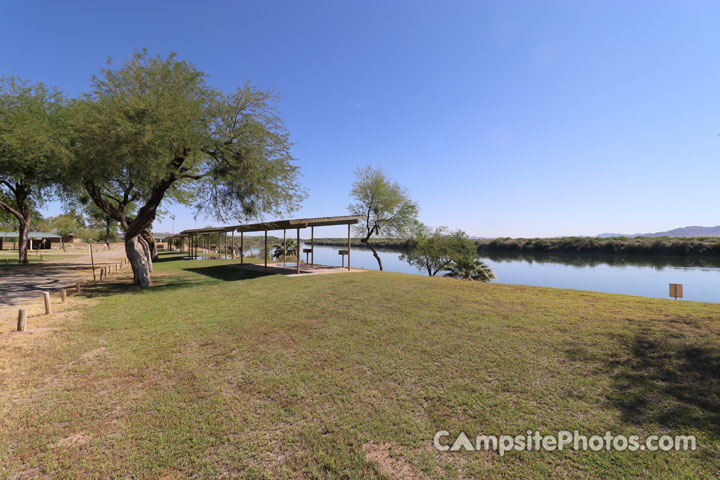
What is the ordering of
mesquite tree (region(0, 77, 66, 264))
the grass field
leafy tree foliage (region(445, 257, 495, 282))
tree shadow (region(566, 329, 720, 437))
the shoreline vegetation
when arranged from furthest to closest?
the shoreline vegetation → leafy tree foliage (region(445, 257, 495, 282)) → mesquite tree (region(0, 77, 66, 264)) → tree shadow (region(566, 329, 720, 437)) → the grass field

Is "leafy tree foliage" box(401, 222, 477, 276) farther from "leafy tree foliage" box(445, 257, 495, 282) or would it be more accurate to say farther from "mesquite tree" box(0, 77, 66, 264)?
"mesquite tree" box(0, 77, 66, 264)

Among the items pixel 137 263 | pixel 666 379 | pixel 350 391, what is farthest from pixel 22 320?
pixel 666 379

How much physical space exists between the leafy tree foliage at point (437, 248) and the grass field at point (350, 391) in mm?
23643

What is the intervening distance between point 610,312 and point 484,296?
3.05 metres

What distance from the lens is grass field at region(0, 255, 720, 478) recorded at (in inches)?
102

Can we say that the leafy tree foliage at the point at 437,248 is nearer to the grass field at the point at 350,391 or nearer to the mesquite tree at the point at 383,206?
the mesquite tree at the point at 383,206

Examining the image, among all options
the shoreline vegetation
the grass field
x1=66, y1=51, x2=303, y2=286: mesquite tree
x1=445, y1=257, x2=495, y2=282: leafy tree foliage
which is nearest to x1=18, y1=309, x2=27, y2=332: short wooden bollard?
the grass field

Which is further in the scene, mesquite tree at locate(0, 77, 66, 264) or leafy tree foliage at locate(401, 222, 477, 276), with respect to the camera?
leafy tree foliage at locate(401, 222, 477, 276)

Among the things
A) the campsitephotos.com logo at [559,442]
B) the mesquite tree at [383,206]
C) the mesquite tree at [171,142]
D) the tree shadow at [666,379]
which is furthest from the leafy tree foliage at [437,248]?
the campsitephotos.com logo at [559,442]

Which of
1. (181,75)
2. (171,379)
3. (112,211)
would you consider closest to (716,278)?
(171,379)

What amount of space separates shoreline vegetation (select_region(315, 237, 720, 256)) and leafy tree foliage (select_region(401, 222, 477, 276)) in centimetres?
662

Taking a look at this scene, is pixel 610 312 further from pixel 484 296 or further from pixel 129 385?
pixel 129 385

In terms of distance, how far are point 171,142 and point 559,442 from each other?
42.2 ft

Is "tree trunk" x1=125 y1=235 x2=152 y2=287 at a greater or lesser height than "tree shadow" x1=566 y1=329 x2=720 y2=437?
greater
